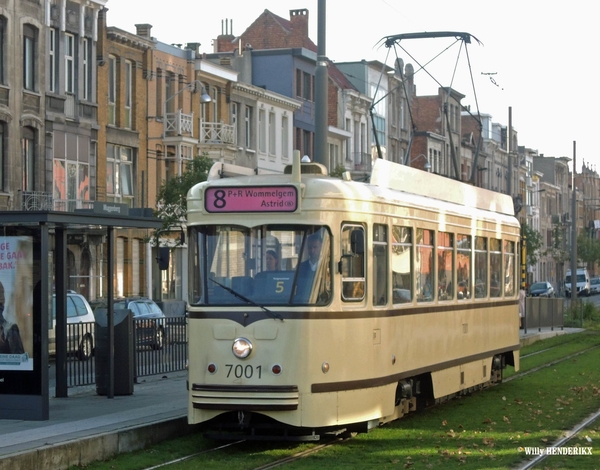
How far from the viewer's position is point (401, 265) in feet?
50.4

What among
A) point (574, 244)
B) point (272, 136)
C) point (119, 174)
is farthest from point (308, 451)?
point (574, 244)

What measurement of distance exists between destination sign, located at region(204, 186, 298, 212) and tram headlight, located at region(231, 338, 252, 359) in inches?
55.8

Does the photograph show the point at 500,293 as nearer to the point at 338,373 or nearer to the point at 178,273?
the point at 338,373

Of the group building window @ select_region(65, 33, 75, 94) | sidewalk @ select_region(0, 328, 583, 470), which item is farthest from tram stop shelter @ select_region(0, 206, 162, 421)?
building window @ select_region(65, 33, 75, 94)

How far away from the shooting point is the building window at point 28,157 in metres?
41.7

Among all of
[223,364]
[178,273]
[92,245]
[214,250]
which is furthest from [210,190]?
[178,273]

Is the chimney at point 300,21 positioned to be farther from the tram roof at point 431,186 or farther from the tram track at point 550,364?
the tram roof at point 431,186

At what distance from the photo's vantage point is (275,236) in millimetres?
13586

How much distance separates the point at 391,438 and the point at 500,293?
668 centimetres

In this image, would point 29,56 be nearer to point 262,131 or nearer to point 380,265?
point 262,131

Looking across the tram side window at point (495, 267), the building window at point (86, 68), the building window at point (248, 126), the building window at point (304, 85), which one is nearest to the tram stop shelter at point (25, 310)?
the tram side window at point (495, 267)

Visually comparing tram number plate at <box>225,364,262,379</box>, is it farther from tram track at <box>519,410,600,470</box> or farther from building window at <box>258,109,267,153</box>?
building window at <box>258,109,267,153</box>

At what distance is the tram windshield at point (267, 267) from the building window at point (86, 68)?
3241 cm

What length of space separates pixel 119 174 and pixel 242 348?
3563cm
